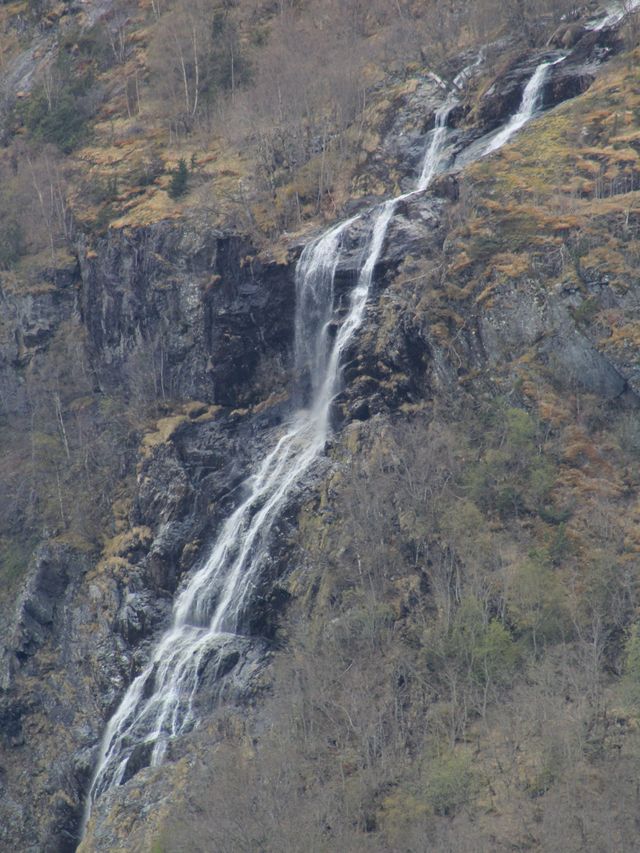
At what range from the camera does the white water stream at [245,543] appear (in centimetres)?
4925

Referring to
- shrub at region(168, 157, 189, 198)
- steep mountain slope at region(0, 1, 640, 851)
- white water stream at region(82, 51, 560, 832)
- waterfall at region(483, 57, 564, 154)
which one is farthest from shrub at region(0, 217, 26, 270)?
waterfall at region(483, 57, 564, 154)

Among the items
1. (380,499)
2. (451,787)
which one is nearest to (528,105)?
(380,499)

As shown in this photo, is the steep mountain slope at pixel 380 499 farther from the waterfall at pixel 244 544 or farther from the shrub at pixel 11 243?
the shrub at pixel 11 243

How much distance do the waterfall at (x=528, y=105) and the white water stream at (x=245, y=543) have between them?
298 mm

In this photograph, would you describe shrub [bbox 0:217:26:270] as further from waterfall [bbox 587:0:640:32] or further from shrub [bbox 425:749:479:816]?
shrub [bbox 425:749:479:816]

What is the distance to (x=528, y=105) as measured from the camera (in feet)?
212

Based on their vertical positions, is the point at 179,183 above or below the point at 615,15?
above

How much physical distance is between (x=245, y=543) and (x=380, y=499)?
321 inches

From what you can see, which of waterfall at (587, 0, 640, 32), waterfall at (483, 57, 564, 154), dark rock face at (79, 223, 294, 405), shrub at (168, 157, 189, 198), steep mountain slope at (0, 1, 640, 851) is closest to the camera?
steep mountain slope at (0, 1, 640, 851)

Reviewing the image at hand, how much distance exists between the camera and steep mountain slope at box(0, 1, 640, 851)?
3731 cm

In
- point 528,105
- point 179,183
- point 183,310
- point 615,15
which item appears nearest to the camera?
point 528,105

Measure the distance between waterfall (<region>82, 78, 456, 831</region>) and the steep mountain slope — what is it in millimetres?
1028

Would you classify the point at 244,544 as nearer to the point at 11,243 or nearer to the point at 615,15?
the point at 11,243

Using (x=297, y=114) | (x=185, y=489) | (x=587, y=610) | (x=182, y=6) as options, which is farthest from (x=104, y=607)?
(x=182, y=6)
